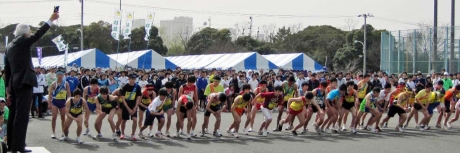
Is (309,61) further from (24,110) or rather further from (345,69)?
(24,110)

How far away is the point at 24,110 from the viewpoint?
7004 millimetres

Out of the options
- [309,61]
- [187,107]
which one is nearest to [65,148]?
[187,107]

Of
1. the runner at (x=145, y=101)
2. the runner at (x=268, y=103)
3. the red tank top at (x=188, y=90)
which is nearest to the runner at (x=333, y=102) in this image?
the runner at (x=268, y=103)

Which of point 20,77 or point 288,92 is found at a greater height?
point 20,77

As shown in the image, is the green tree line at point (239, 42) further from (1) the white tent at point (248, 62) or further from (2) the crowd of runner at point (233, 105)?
(2) the crowd of runner at point (233, 105)

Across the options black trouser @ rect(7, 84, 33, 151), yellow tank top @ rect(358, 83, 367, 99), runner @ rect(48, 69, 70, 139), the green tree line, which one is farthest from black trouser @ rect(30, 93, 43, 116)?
the green tree line

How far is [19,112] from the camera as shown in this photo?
6980 mm

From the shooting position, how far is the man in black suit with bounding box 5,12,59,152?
271 inches

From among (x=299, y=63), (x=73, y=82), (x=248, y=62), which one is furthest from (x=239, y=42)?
(x=73, y=82)

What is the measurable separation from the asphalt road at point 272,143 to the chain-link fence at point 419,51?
19682 millimetres

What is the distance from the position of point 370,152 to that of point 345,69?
156 feet

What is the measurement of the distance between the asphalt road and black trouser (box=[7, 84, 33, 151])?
451cm

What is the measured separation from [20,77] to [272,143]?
24.8ft

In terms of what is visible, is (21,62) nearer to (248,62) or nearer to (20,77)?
(20,77)
